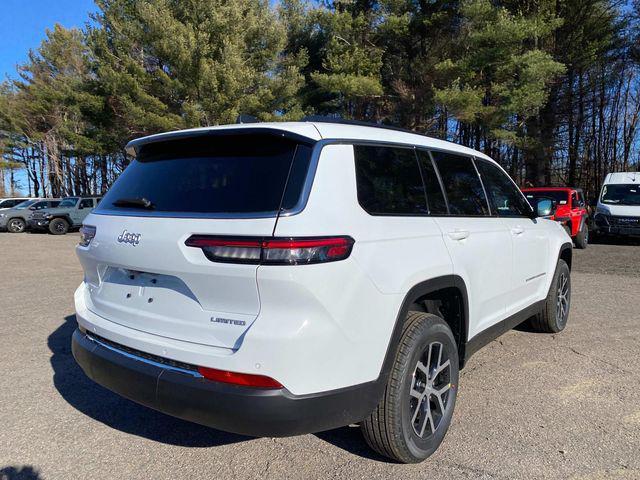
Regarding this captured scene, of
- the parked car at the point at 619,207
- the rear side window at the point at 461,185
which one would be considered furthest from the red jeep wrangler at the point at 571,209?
the rear side window at the point at 461,185

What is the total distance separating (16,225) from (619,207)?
25.3 meters

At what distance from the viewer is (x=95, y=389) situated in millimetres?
3619

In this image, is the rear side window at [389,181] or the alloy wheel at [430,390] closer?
the rear side window at [389,181]

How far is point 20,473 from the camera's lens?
254cm

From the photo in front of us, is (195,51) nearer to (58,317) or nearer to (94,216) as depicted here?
(58,317)

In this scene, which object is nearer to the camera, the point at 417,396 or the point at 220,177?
the point at 220,177

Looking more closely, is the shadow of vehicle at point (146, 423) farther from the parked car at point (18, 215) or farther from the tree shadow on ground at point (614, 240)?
the parked car at point (18, 215)

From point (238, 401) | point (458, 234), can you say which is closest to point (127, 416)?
point (238, 401)

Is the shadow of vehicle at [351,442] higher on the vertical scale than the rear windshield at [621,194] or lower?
lower

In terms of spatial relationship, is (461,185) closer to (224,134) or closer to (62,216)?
(224,134)

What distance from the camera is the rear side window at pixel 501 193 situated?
3.77 meters

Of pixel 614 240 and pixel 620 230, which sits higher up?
pixel 620 230

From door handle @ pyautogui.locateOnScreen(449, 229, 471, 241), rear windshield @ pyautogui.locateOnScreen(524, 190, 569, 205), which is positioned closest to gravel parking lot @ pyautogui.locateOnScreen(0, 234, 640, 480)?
door handle @ pyautogui.locateOnScreen(449, 229, 471, 241)

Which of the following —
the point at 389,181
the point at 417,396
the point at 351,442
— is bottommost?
the point at 351,442
